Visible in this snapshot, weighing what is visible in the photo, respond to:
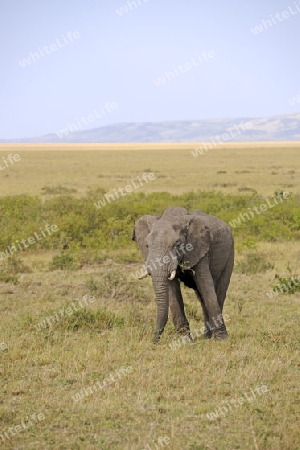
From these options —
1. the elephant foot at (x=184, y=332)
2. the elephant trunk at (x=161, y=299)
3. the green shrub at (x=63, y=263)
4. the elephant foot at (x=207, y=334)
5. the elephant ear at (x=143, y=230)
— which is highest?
the elephant ear at (x=143, y=230)

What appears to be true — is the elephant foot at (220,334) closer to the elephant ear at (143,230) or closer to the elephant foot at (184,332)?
the elephant foot at (184,332)

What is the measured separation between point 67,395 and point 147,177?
121 ft

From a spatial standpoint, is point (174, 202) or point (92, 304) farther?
point (174, 202)

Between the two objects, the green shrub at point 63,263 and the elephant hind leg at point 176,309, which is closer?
the elephant hind leg at point 176,309

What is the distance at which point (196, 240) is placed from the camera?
846cm

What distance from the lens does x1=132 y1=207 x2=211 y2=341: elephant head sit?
25.7 feet

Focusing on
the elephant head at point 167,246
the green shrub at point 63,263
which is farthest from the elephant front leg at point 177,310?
the green shrub at point 63,263

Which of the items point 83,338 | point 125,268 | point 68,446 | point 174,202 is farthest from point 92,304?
point 174,202

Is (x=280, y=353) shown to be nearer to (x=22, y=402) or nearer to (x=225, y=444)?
(x=225, y=444)

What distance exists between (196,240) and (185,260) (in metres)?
0.33

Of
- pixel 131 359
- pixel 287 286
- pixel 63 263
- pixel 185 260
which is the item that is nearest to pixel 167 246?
pixel 185 260

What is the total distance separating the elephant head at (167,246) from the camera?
7836 millimetres

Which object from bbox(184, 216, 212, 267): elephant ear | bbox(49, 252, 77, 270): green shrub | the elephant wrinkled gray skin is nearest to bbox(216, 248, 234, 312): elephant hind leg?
the elephant wrinkled gray skin

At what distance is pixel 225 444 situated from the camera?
556 centimetres
